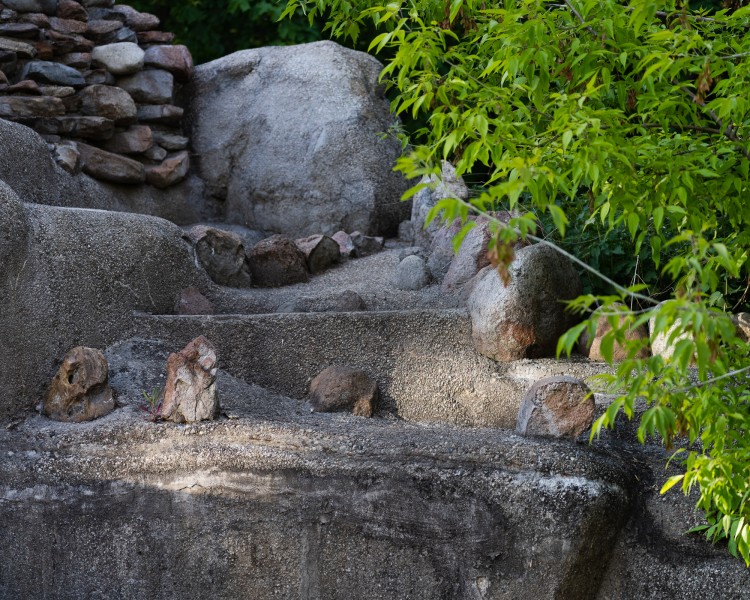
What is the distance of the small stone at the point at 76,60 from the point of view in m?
6.68

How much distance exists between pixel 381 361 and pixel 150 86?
3166 mm

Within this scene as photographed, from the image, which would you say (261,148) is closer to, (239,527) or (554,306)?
(554,306)

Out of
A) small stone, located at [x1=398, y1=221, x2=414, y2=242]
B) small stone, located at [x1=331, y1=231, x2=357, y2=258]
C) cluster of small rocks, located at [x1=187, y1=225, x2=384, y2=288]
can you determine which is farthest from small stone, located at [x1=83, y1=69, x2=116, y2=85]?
small stone, located at [x1=398, y1=221, x2=414, y2=242]

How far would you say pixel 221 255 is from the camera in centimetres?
595

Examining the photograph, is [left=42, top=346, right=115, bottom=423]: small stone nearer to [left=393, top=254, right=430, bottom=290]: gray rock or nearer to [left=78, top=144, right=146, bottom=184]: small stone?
[left=393, top=254, right=430, bottom=290]: gray rock

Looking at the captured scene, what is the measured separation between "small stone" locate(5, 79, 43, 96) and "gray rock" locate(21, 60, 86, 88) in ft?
0.31

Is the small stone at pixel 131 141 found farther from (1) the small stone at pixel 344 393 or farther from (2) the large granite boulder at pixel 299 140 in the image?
(1) the small stone at pixel 344 393

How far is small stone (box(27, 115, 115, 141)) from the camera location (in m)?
6.37

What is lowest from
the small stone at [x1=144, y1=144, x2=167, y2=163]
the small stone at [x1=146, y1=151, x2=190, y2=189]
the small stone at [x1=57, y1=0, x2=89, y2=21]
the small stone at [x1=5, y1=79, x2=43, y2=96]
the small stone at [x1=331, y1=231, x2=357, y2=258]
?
the small stone at [x1=331, y1=231, x2=357, y2=258]

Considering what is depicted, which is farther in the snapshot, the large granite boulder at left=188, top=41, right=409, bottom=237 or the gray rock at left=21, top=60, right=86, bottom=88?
the large granite boulder at left=188, top=41, right=409, bottom=237

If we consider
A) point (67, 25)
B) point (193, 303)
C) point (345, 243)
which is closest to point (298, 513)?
point (193, 303)

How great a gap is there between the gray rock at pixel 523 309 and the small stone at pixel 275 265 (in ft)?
4.56

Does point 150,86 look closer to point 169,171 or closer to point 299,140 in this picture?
point 169,171

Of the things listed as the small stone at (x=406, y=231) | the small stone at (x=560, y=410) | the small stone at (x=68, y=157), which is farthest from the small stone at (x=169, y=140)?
the small stone at (x=560, y=410)
